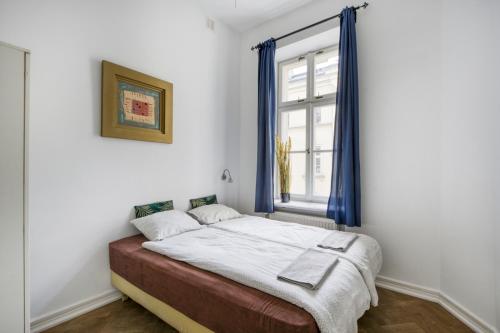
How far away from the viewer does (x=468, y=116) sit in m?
1.86

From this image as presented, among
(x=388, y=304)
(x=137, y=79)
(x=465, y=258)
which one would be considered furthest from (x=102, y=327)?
(x=465, y=258)

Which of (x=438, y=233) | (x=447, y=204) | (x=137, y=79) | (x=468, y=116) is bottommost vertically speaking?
(x=438, y=233)

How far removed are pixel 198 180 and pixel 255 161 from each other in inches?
35.5

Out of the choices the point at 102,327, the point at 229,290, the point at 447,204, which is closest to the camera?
the point at 229,290

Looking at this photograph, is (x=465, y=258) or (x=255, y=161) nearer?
(x=465, y=258)

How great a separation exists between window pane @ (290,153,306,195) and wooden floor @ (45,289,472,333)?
156 centimetres

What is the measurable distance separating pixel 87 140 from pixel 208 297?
1669mm

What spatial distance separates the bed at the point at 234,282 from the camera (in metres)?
1.16

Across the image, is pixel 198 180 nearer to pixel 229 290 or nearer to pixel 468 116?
pixel 229 290

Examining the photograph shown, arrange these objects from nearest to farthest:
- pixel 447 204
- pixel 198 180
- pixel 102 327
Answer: pixel 102 327, pixel 447 204, pixel 198 180

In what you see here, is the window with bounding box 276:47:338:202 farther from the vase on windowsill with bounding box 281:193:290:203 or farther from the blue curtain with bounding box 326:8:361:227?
the blue curtain with bounding box 326:8:361:227

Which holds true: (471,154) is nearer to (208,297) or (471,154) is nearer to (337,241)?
(337,241)

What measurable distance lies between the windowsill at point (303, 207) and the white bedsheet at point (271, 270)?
989 mm

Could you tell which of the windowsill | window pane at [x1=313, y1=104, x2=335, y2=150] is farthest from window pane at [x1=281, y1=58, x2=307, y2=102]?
the windowsill
